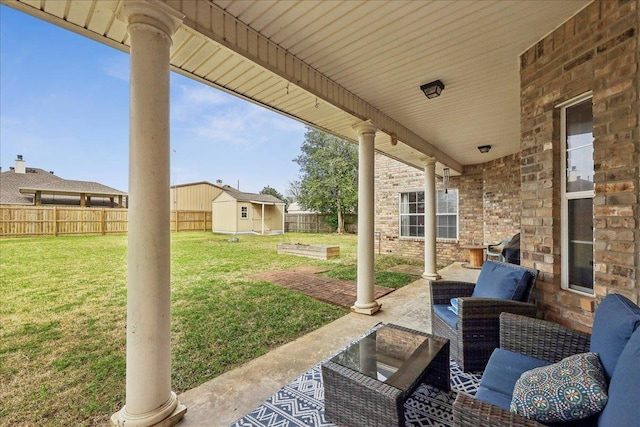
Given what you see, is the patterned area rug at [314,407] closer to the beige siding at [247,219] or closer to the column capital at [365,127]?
the column capital at [365,127]

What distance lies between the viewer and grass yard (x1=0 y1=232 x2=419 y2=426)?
222 centimetres

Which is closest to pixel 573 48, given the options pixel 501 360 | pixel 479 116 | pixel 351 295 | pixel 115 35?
pixel 479 116

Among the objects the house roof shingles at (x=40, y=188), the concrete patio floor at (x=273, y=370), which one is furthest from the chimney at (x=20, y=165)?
the concrete patio floor at (x=273, y=370)

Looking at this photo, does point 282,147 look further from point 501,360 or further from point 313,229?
point 501,360

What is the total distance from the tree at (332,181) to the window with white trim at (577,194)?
16.8 metres

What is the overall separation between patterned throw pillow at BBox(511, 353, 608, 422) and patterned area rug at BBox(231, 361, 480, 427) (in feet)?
2.73

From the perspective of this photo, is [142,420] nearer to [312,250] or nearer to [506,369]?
[506,369]

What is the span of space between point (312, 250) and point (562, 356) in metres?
7.88

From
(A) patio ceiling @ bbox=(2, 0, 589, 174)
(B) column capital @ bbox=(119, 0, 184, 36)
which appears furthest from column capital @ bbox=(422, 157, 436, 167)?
(B) column capital @ bbox=(119, 0, 184, 36)

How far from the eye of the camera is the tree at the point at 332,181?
1997cm

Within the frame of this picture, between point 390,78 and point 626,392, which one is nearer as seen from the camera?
point 626,392

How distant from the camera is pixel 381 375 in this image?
5.90ft

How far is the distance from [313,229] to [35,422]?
64.1 feet

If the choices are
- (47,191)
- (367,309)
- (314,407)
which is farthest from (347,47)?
(47,191)
